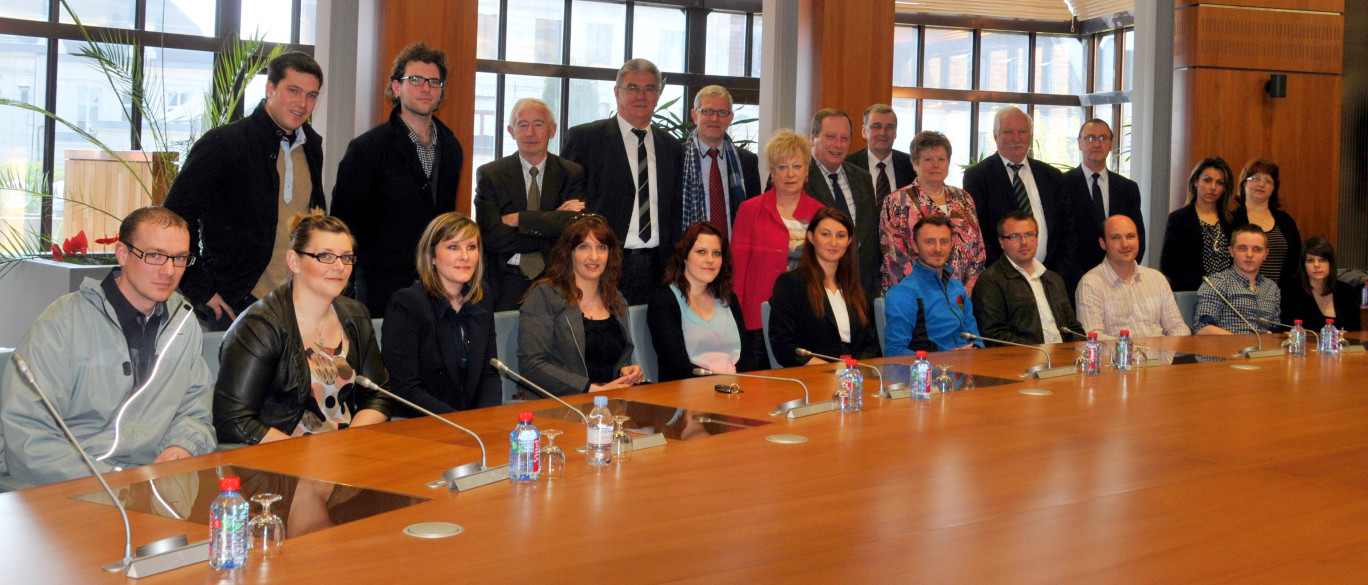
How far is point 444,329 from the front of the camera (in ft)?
11.6

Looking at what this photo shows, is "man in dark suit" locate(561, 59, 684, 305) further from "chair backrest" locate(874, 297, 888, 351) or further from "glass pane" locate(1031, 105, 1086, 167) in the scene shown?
"glass pane" locate(1031, 105, 1086, 167)

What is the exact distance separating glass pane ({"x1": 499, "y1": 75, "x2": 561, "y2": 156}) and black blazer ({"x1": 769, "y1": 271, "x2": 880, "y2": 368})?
7.04 m

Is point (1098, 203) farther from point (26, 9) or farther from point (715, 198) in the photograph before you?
point (26, 9)

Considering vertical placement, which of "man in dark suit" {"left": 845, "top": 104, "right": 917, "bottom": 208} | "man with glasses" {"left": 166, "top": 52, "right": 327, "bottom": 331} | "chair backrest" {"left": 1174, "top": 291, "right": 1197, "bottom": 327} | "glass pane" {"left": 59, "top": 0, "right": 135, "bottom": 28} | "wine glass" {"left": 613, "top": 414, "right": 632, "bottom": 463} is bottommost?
"wine glass" {"left": 613, "top": 414, "right": 632, "bottom": 463}

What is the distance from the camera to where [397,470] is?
2.19 m

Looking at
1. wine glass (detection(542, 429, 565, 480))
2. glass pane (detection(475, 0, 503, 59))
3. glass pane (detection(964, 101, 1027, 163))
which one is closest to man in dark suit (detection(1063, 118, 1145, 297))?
wine glass (detection(542, 429, 565, 480))

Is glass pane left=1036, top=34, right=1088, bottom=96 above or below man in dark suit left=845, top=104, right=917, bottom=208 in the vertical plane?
above

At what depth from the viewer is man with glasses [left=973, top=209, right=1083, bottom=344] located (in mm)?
4848

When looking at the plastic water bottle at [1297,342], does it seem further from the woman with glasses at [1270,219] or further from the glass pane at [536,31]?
the glass pane at [536,31]

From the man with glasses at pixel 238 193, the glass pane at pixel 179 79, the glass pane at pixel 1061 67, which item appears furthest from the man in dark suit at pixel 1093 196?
the glass pane at pixel 1061 67

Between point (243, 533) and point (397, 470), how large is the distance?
1.90 feet

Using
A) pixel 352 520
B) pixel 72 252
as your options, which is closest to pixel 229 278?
pixel 352 520

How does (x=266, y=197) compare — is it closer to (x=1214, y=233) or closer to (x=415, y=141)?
(x=415, y=141)

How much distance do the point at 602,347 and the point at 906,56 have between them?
9.50m
